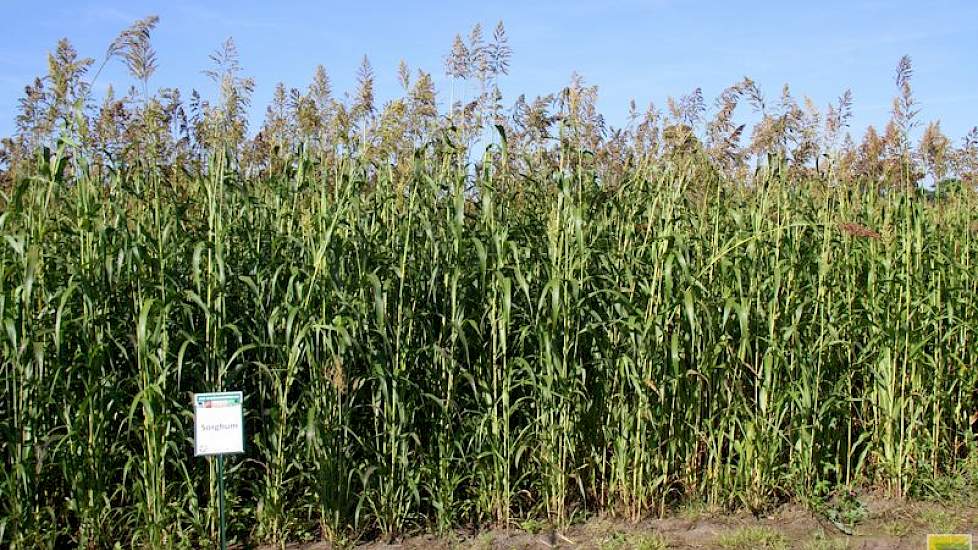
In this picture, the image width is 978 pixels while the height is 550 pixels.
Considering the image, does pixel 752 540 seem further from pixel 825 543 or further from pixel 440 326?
pixel 440 326

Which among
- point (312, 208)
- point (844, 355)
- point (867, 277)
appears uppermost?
point (312, 208)

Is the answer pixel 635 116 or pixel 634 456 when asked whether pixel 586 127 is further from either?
pixel 634 456

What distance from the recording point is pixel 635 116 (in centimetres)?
629

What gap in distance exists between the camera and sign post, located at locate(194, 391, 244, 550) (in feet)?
12.9

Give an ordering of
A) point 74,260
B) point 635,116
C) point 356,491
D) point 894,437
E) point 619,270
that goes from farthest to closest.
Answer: point 635,116
point 894,437
point 619,270
point 356,491
point 74,260

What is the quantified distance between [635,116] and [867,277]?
1.95 meters

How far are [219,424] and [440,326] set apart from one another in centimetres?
144

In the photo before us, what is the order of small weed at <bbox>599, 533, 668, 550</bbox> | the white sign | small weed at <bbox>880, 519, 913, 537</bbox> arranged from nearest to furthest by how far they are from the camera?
the white sign
small weed at <bbox>599, 533, 668, 550</bbox>
small weed at <bbox>880, 519, 913, 537</bbox>

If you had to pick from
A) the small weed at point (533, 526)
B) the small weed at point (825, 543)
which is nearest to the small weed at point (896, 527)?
the small weed at point (825, 543)

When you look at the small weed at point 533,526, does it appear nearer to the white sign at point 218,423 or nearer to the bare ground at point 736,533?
the bare ground at point 736,533

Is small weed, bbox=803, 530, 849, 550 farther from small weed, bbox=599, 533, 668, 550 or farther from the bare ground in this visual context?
small weed, bbox=599, 533, 668, 550

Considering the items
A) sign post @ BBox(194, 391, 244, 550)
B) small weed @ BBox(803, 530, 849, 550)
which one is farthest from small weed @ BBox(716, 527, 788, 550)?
sign post @ BBox(194, 391, 244, 550)

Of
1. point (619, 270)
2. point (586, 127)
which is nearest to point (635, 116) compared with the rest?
point (586, 127)

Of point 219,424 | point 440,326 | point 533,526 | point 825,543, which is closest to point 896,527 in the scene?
point 825,543
